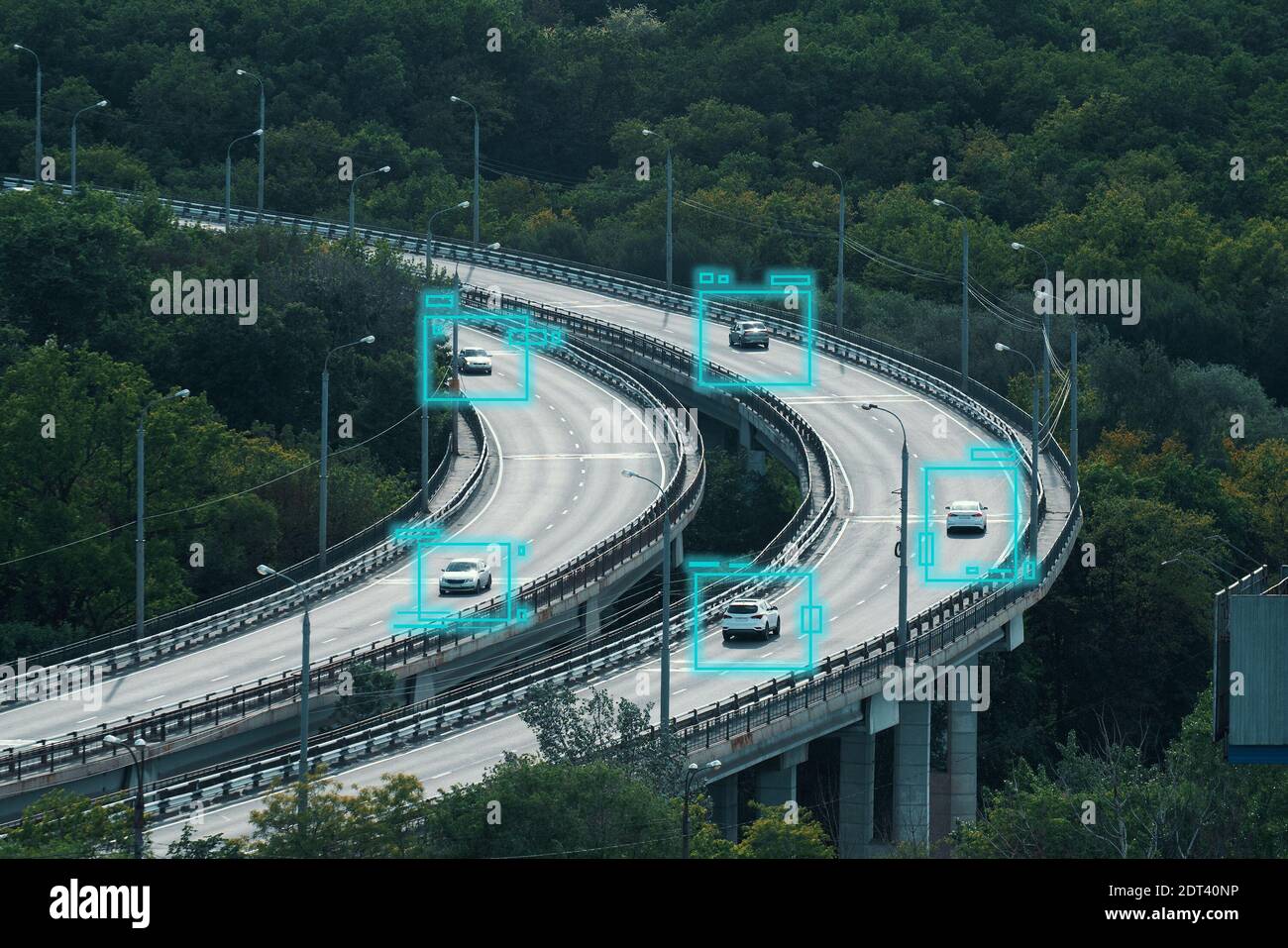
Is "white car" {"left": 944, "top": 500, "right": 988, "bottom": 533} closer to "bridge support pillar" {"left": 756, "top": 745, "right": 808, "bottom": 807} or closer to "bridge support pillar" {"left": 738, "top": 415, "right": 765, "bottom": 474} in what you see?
"bridge support pillar" {"left": 756, "top": 745, "right": 808, "bottom": 807}

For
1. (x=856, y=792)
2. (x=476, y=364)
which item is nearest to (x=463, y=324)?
(x=476, y=364)

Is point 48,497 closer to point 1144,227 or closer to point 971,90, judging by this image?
point 1144,227

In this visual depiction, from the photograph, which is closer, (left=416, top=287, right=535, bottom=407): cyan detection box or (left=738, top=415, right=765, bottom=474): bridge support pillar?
(left=416, top=287, right=535, bottom=407): cyan detection box

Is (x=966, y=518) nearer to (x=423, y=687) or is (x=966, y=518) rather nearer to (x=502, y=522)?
(x=502, y=522)

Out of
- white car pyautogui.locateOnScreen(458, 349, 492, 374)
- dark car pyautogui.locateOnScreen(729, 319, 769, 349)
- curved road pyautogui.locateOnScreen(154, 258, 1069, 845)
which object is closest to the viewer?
curved road pyautogui.locateOnScreen(154, 258, 1069, 845)

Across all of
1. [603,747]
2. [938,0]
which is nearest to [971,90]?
[938,0]

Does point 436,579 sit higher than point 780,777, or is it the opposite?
point 436,579

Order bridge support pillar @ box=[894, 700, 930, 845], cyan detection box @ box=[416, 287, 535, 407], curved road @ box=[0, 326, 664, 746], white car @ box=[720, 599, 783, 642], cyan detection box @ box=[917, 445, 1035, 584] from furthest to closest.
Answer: cyan detection box @ box=[416, 287, 535, 407] < cyan detection box @ box=[917, 445, 1035, 584] < bridge support pillar @ box=[894, 700, 930, 845] < white car @ box=[720, 599, 783, 642] < curved road @ box=[0, 326, 664, 746]

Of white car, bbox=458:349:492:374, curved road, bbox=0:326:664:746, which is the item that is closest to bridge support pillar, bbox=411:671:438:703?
curved road, bbox=0:326:664:746
